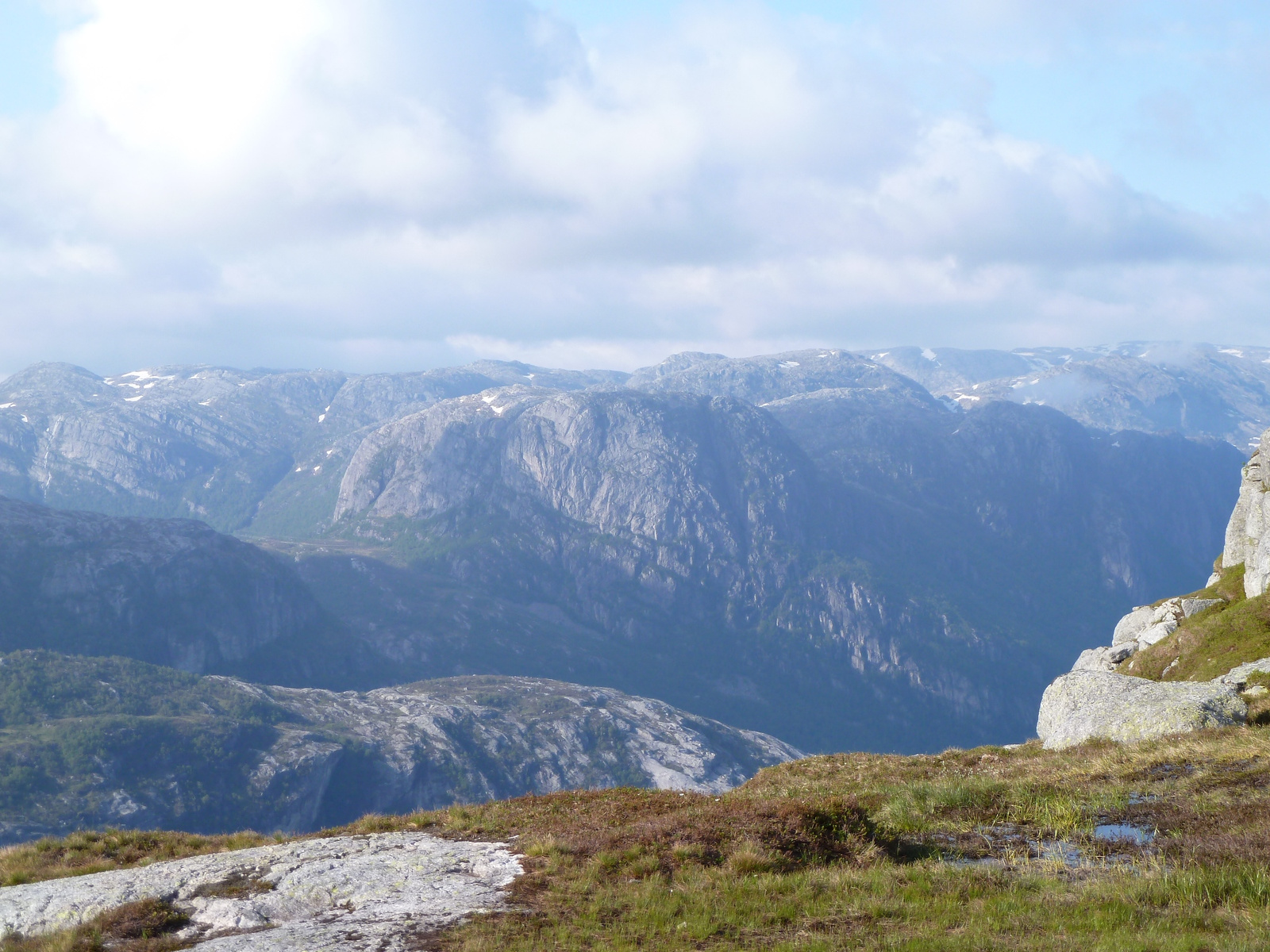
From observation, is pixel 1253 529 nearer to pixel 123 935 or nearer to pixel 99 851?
pixel 123 935

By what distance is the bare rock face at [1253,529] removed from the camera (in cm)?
5859

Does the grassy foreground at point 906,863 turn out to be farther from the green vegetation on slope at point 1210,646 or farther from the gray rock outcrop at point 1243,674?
the green vegetation on slope at point 1210,646

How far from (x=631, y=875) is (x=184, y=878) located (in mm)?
11976

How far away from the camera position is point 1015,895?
16266mm

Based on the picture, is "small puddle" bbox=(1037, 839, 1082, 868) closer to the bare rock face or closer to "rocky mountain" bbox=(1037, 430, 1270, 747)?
"rocky mountain" bbox=(1037, 430, 1270, 747)

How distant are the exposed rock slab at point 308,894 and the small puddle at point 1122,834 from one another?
1450cm

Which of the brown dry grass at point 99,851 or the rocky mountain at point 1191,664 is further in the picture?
the rocky mountain at point 1191,664

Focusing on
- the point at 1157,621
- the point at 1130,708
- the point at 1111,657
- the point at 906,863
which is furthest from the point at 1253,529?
the point at 906,863

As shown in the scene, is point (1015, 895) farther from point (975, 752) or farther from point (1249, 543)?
point (1249, 543)

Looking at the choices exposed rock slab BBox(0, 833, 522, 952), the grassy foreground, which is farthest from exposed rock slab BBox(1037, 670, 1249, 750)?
exposed rock slab BBox(0, 833, 522, 952)

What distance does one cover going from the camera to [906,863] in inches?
762

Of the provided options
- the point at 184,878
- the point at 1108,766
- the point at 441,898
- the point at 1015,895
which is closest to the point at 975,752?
the point at 1108,766

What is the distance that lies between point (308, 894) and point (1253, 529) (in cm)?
7436

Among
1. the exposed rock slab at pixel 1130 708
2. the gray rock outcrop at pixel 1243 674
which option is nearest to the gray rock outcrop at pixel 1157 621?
the gray rock outcrop at pixel 1243 674
